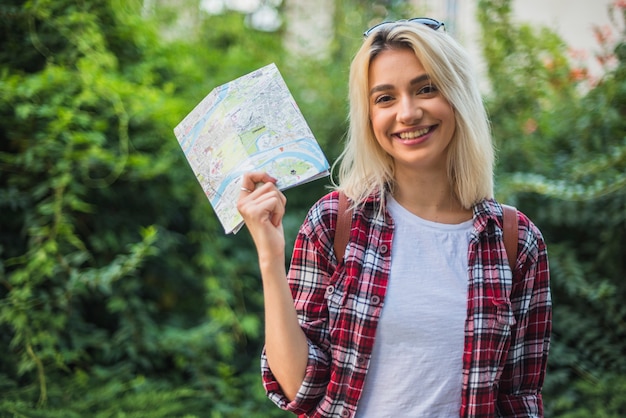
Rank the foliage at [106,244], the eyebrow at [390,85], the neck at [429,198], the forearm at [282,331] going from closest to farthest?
the forearm at [282,331] → the eyebrow at [390,85] → the neck at [429,198] → the foliage at [106,244]

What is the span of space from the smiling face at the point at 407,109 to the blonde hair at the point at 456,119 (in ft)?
0.07

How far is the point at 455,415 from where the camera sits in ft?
5.26

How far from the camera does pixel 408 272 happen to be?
1.64m

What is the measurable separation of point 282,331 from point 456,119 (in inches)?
27.8

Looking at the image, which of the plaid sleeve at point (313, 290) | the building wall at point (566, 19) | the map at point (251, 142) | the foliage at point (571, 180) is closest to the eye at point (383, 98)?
the map at point (251, 142)

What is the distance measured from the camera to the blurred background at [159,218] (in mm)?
3072

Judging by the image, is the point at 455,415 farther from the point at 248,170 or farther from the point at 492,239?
the point at 248,170

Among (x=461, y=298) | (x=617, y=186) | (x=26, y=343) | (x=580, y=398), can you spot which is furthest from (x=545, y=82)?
(x=26, y=343)

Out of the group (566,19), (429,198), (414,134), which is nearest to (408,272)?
(429,198)

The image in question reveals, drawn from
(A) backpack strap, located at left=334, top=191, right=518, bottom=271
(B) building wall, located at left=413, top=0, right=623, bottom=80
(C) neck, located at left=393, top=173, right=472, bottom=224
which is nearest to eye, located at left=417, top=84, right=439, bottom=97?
(C) neck, located at left=393, top=173, right=472, bottom=224

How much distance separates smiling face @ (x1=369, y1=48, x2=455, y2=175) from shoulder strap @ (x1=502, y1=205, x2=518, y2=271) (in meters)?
0.26

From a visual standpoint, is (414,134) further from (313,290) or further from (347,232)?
(313,290)

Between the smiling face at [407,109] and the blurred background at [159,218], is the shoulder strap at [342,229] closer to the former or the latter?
the smiling face at [407,109]

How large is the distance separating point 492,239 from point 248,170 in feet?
2.16
